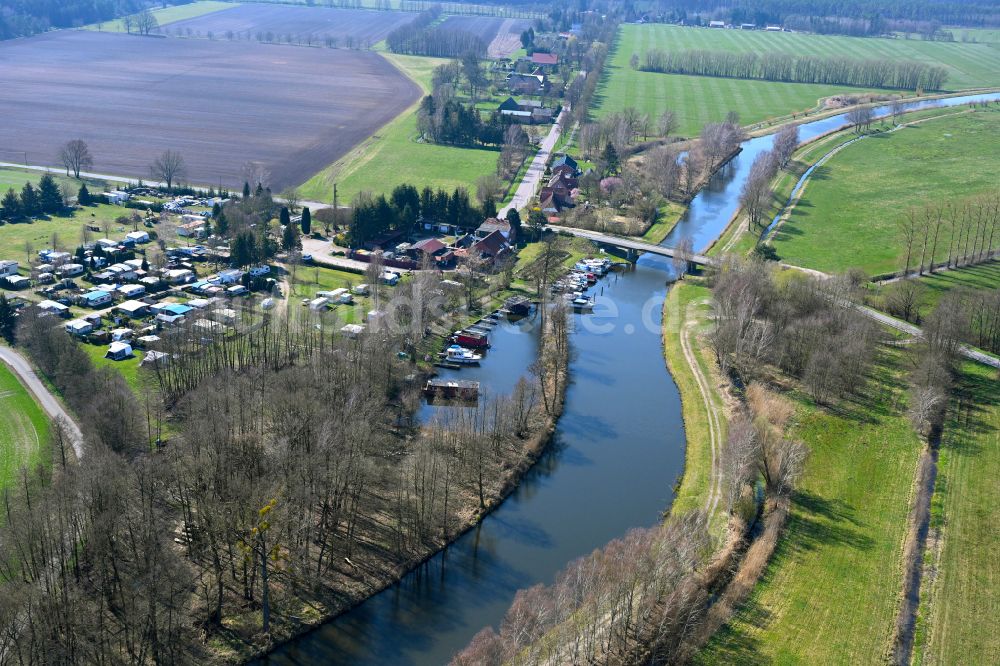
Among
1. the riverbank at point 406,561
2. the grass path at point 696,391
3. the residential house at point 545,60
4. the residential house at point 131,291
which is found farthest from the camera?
the residential house at point 545,60

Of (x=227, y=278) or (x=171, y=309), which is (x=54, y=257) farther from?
(x=171, y=309)

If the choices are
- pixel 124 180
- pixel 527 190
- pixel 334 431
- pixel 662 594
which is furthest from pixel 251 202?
pixel 662 594

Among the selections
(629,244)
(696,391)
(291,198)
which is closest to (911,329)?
(696,391)

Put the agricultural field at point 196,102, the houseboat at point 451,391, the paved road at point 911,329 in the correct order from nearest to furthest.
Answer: the houseboat at point 451,391, the paved road at point 911,329, the agricultural field at point 196,102

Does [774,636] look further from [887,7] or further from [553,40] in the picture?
[887,7]

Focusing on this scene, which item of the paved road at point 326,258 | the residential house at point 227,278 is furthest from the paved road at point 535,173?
the residential house at point 227,278

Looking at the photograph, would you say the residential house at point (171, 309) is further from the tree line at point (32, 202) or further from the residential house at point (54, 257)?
the tree line at point (32, 202)
